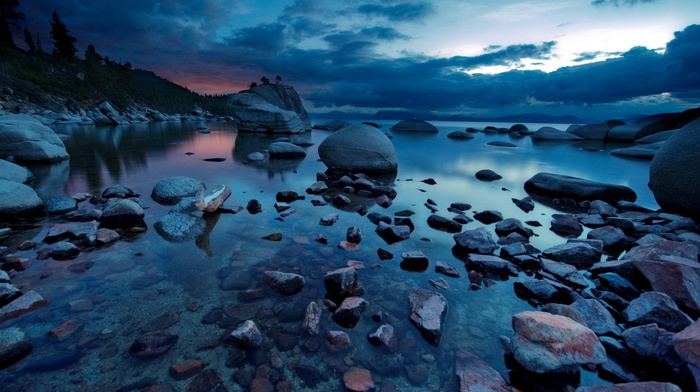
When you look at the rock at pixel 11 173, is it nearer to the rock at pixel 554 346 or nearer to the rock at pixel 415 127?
the rock at pixel 554 346

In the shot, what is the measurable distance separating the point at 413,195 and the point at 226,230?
4.50 meters

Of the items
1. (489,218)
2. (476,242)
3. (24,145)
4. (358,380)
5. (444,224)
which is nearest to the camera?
(358,380)

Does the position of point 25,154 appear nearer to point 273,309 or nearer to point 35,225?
point 35,225

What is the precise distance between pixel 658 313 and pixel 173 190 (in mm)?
7376

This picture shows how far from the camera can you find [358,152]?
9742 millimetres

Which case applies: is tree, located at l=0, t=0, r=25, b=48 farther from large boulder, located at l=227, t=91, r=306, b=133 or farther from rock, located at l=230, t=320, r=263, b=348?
rock, located at l=230, t=320, r=263, b=348

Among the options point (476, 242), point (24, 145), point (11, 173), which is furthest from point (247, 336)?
point (24, 145)

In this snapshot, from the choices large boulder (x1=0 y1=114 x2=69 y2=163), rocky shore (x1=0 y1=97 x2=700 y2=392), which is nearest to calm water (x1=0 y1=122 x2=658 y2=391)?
rocky shore (x1=0 y1=97 x2=700 y2=392)

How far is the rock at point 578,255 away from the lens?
3.75 meters

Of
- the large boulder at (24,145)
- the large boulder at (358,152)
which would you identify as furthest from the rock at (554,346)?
the large boulder at (24,145)

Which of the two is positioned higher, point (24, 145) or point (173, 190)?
point (24, 145)

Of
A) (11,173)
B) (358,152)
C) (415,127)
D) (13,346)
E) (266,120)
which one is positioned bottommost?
(13,346)

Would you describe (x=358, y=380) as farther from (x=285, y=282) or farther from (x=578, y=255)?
(x=578, y=255)

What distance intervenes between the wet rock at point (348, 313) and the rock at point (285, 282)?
0.57 m
